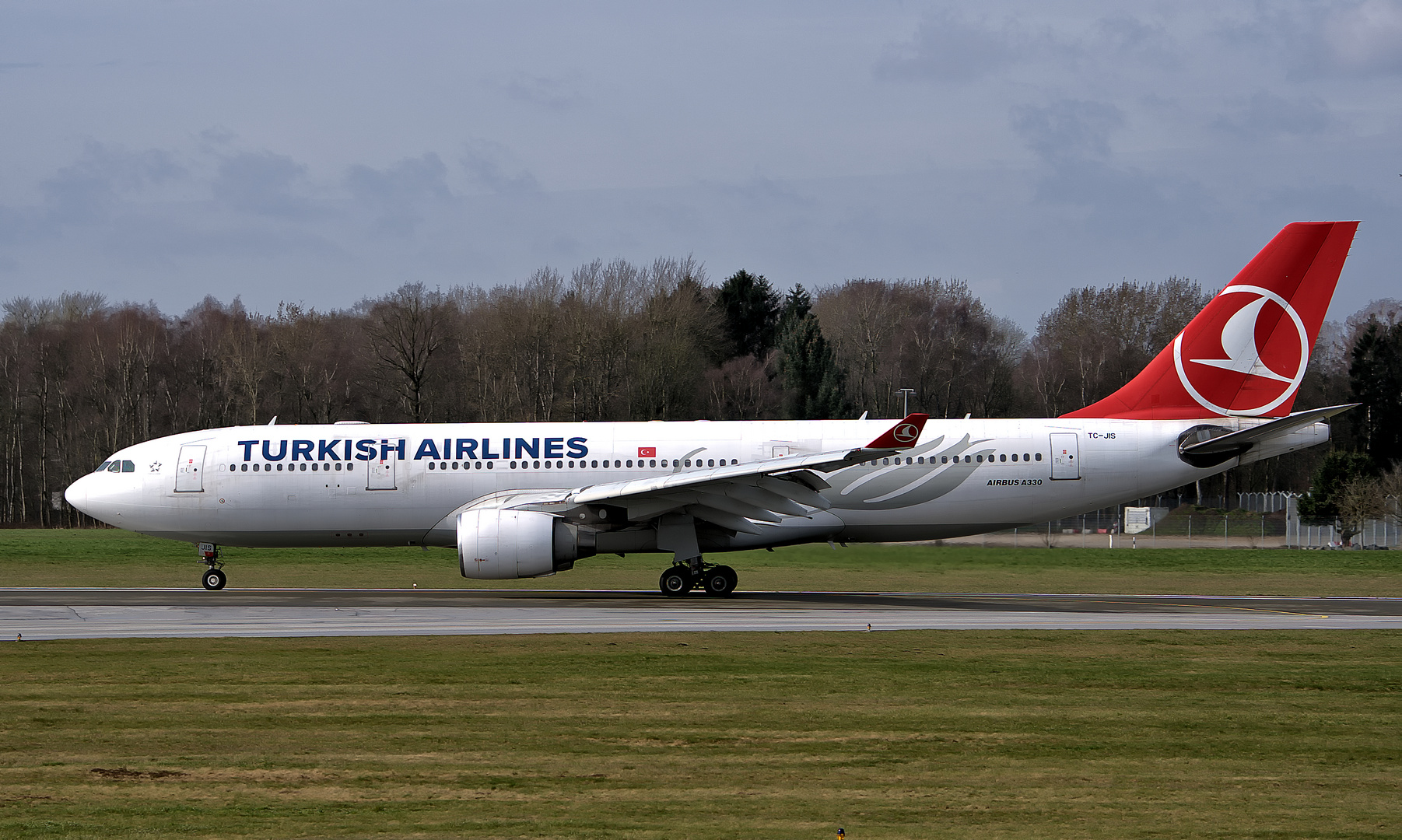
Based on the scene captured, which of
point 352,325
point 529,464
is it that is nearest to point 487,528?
point 529,464

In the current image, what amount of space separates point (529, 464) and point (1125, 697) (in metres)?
14.4

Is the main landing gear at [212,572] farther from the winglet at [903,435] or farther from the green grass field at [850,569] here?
the winglet at [903,435]

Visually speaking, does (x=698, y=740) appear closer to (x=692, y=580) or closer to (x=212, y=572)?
(x=692, y=580)

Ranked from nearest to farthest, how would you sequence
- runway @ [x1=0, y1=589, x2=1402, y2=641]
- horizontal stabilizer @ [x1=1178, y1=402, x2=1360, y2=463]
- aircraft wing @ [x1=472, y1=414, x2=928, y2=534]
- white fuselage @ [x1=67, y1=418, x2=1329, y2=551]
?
runway @ [x1=0, y1=589, x2=1402, y2=641]
aircraft wing @ [x1=472, y1=414, x2=928, y2=534]
horizontal stabilizer @ [x1=1178, y1=402, x2=1360, y2=463]
white fuselage @ [x1=67, y1=418, x2=1329, y2=551]

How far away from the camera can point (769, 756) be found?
32.3ft

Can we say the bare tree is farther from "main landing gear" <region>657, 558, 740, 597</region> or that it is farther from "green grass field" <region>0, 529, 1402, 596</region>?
"main landing gear" <region>657, 558, 740, 597</region>

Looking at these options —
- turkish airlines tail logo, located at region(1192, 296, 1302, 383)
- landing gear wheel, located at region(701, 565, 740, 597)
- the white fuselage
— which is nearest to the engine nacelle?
the white fuselage

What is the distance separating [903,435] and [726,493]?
3.58 meters

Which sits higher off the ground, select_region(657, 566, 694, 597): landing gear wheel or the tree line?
the tree line

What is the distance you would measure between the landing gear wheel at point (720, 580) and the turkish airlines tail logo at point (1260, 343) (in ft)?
27.0

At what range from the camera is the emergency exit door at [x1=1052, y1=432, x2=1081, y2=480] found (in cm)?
2492

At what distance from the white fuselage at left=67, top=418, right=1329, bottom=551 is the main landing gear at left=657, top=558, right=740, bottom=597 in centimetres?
48

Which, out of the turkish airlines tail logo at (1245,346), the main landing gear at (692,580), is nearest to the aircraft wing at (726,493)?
the main landing gear at (692,580)

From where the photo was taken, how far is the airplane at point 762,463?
80.2ft
